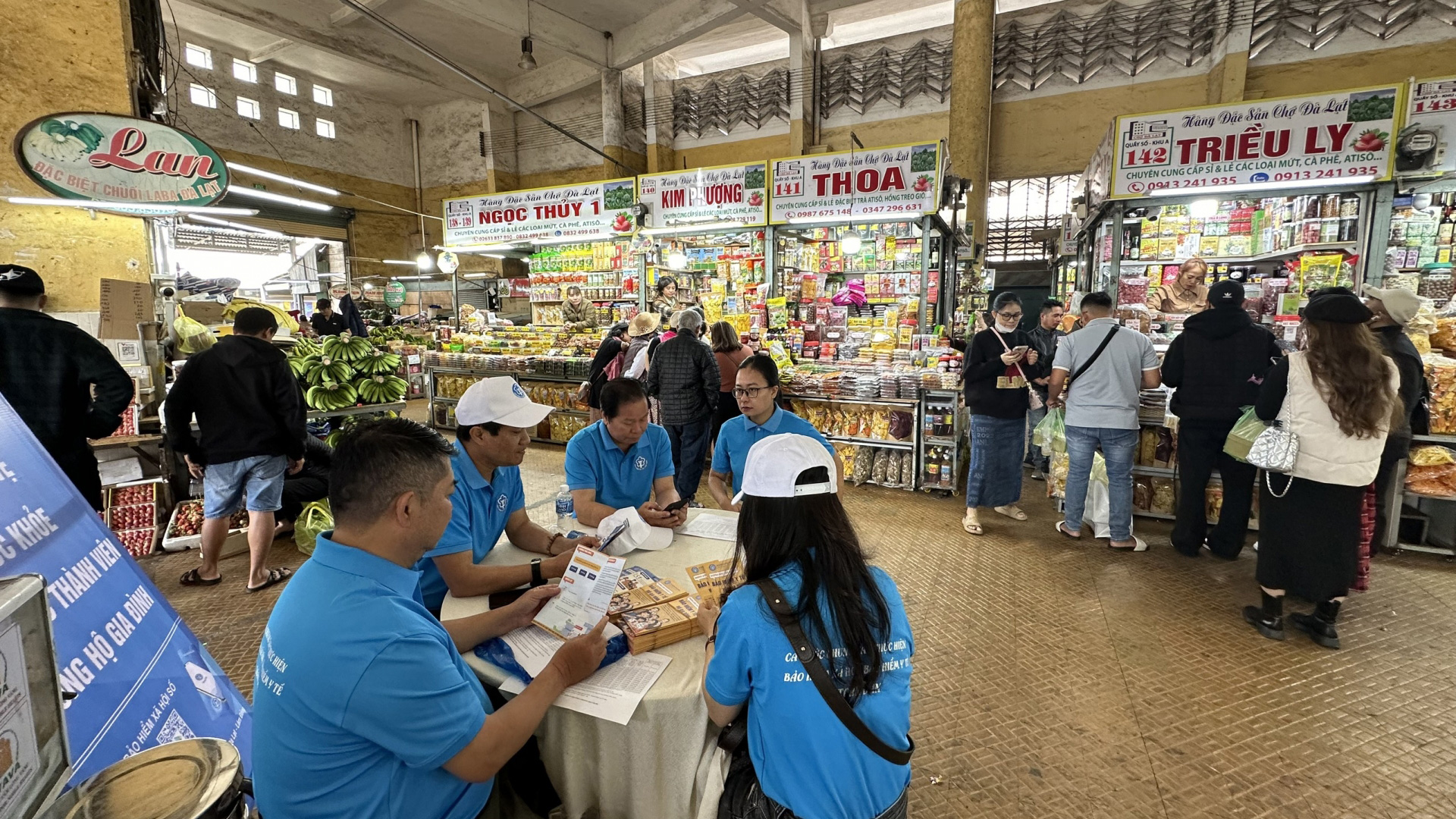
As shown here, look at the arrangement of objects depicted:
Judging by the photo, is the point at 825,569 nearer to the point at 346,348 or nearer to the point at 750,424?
the point at 750,424

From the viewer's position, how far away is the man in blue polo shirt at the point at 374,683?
123 centimetres

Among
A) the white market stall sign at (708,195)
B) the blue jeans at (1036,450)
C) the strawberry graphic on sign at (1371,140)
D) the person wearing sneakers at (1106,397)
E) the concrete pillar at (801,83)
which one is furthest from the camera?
the concrete pillar at (801,83)

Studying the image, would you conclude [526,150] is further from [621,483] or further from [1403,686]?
[1403,686]

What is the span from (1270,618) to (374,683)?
4199 mm

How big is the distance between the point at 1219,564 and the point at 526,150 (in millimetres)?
17748

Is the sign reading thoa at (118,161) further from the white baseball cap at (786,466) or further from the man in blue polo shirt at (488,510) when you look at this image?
the white baseball cap at (786,466)

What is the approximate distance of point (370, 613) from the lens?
1259 mm

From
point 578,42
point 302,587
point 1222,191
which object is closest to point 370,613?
point 302,587

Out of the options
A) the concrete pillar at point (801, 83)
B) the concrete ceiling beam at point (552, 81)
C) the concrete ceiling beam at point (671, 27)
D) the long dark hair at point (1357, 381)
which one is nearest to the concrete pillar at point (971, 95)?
the concrete pillar at point (801, 83)

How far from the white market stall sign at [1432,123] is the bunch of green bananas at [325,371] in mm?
9360

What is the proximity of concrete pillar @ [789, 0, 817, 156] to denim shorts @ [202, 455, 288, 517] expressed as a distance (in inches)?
443

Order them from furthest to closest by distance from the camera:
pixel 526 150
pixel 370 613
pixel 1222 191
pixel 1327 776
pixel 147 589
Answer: pixel 526 150 → pixel 1222 191 → pixel 1327 776 → pixel 147 589 → pixel 370 613

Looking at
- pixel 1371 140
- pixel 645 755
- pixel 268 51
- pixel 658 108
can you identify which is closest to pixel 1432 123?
pixel 1371 140

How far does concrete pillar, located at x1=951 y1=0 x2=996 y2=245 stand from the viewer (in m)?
11.6
